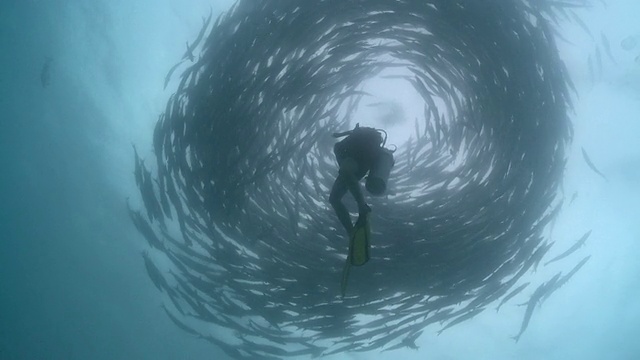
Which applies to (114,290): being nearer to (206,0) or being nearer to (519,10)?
(206,0)

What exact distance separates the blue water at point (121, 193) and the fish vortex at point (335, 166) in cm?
169

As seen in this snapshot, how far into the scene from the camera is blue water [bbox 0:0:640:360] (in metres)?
8.81

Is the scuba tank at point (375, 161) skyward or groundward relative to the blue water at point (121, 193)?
groundward

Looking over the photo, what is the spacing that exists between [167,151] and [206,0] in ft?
9.38

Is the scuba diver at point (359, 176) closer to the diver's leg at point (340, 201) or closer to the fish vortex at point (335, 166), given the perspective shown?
the diver's leg at point (340, 201)

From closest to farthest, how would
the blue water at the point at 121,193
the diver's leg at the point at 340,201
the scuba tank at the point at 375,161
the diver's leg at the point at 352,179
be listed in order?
the diver's leg at the point at 352,179, the diver's leg at the point at 340,201, the scuba tank at the point at 375,161, the blue water at the point at 121,193

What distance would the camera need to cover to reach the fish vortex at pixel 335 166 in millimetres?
6508

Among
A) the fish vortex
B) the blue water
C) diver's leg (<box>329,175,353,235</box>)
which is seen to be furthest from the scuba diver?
the blue water

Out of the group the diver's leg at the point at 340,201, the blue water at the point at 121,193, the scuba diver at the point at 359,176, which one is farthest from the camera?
the blue water at the point at 121,193

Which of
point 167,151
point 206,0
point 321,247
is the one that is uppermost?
point 206,0

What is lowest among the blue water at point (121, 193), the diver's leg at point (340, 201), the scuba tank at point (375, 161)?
the diver's leg at point (340, 201)

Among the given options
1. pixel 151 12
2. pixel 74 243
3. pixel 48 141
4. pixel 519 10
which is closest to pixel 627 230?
pixel 519 10

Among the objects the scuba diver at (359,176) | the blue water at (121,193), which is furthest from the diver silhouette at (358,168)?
the blue water at (121,193)

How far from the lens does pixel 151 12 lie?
856 centimetres
